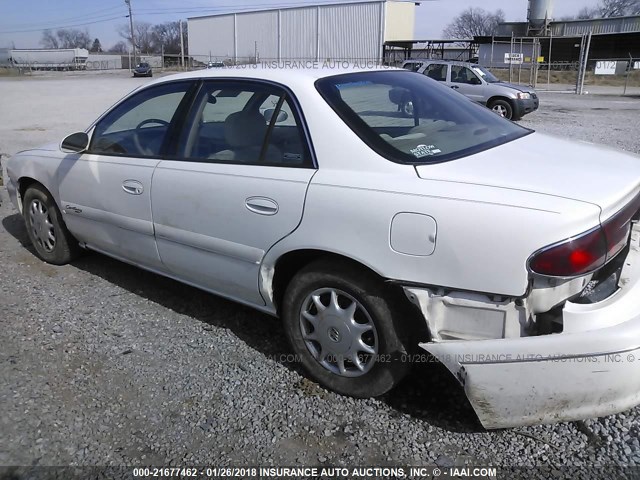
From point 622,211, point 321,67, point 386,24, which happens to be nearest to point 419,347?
point 622,211

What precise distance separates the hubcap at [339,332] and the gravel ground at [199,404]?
0.20 m

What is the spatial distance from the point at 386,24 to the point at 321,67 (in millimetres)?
51519

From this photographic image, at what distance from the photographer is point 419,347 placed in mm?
2584

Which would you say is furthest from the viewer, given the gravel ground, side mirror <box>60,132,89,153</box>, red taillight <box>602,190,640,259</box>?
side mirror <box>60,132,89,153</box>

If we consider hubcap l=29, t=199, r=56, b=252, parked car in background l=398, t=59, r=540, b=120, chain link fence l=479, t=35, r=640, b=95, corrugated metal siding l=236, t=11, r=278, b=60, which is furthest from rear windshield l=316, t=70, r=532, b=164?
corrugated metal siding l=236, t=11, r=278, b=60

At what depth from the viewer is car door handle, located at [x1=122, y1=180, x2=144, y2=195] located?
11.5ft

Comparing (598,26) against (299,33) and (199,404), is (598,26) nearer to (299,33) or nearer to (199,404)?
(299,33)

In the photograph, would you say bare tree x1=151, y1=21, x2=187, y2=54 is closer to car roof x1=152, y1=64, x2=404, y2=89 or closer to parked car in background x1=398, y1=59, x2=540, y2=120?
parked car in background x1=398, y1=59, x2=540, y2=120

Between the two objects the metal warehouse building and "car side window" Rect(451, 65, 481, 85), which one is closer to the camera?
"car side window" Rect(451, 65, 481, 85)

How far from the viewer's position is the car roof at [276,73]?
302cm

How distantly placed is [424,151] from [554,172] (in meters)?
0.59

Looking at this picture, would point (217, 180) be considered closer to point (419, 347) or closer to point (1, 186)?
point (419, 347)

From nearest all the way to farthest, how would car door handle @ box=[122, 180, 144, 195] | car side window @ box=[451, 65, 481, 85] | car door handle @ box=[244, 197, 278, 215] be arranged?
car door handle @ box=[244, 197, 278, 215] → car door handle @ box=[122, 180, 144, 195] → car side window @ box=[451, 65, 481, 85]

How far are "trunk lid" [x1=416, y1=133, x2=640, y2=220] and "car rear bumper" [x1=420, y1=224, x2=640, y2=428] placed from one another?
42 cm
